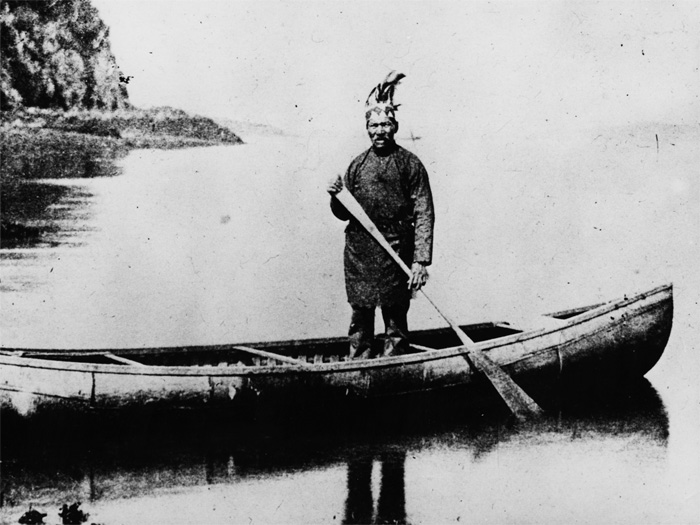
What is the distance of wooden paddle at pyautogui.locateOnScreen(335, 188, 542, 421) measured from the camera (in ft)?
14.2

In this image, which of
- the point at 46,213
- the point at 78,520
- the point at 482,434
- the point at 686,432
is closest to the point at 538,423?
the point at 482,434

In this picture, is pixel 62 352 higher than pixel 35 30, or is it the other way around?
pixel 35 30

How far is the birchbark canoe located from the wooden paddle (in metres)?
0.04

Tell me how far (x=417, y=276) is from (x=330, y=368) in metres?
0.69

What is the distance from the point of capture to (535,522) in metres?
3.66

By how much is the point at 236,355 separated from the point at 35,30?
102 inches

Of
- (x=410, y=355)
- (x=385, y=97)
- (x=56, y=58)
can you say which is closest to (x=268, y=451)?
(x=410, y=355)

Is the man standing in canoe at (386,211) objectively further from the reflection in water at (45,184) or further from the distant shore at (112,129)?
the reflection in water at (45,184)

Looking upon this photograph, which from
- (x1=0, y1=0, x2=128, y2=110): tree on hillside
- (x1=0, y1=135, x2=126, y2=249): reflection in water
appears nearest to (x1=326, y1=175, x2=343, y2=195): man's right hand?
(x1=0, y1=0, x2=128, y2=110): tree on hillside

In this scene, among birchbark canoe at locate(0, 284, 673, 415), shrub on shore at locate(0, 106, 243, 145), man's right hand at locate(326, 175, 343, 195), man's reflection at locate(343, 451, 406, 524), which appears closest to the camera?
man's reflection at locate(343, 451, 406, 524)

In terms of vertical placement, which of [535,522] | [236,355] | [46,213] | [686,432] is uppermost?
[46,213]

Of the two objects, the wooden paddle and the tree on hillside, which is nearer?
the wooden paddle

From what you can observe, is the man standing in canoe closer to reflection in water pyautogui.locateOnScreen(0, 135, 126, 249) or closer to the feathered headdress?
the feathered headdress

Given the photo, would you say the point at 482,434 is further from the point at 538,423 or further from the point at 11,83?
the point at 11,83
